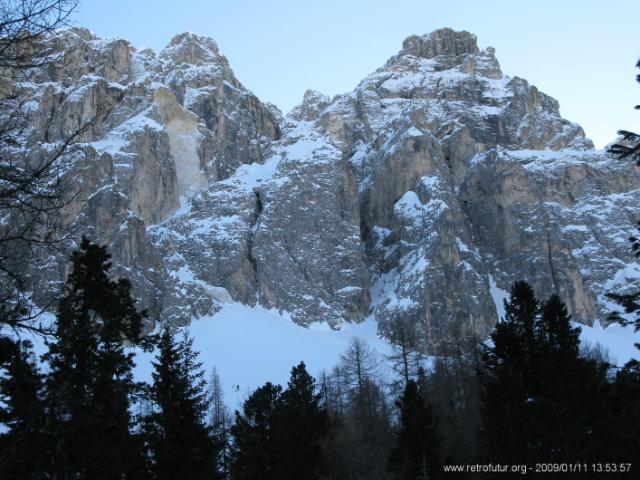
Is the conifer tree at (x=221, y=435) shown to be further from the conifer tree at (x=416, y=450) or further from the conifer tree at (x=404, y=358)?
the conifer tree at (x=404, y=358)

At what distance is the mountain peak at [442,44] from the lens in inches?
6083

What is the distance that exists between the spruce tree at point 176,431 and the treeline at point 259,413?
0.04 meters

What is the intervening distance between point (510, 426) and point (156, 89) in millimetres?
115704

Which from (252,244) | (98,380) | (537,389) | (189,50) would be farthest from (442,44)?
(98,380)

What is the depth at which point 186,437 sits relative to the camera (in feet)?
58.3

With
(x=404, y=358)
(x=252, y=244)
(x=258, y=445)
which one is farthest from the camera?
(x=252, y=244)

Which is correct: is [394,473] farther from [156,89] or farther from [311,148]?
[156,89]

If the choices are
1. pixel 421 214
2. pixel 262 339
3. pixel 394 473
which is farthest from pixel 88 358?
pixel 421 214

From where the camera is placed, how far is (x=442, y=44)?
511ft

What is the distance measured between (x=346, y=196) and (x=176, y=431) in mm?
96876

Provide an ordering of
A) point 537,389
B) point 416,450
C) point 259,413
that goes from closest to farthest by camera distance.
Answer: point 537,389 → point 416,450 → point 259,413

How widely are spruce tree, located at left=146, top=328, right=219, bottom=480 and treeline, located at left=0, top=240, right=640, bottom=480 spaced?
38 mm

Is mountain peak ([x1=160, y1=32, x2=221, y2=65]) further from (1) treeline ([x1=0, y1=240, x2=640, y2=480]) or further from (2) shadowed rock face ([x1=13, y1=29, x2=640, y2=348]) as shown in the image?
(1) treeline ([x1=0, y1=240, x2=640, y2=480])

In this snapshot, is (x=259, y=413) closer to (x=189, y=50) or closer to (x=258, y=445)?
(x=258, y=445)
